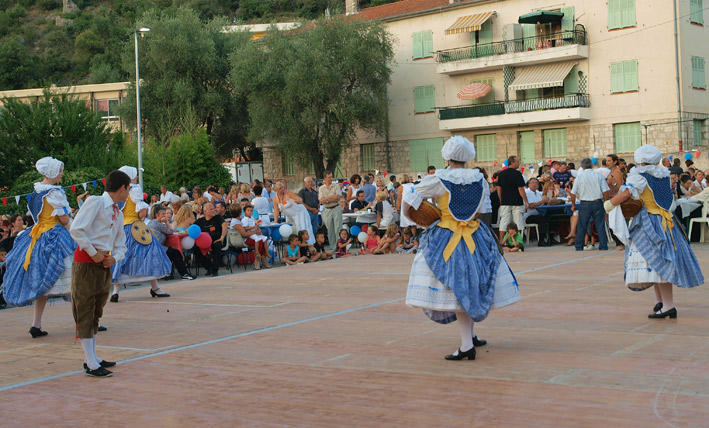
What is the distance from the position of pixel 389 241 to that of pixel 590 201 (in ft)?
14.0

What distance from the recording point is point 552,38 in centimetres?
3981

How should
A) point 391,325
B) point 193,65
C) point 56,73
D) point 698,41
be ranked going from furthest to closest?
point 56,73 < point 193,65 < point 698,41 < point 391,325

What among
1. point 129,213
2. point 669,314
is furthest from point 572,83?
point 669,314

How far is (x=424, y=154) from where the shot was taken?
148ft

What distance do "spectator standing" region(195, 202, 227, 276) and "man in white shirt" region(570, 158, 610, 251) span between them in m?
6.98

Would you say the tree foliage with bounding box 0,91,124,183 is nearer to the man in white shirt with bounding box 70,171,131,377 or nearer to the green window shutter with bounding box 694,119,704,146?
the green window shutter with bounding box 694,119,704,146

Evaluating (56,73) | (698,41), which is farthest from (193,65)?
(56,73)

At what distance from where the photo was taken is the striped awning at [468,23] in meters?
41.4

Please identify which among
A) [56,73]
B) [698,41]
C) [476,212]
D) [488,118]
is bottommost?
[476,212]

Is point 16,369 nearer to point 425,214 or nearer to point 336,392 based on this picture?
point 336,392

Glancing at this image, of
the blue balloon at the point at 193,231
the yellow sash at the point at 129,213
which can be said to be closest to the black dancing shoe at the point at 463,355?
the yellow sash at the point at 129,213

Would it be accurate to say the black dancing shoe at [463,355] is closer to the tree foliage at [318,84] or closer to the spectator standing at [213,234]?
the spectator standing at [213,234]

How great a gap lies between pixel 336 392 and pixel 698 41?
3701 centimetres

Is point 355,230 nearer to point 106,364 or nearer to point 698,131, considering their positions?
point 106,364
